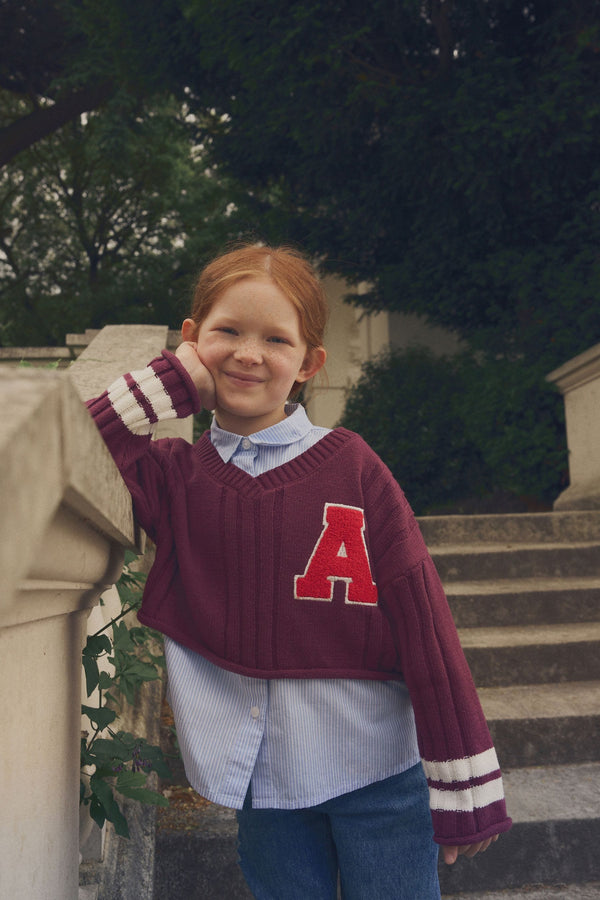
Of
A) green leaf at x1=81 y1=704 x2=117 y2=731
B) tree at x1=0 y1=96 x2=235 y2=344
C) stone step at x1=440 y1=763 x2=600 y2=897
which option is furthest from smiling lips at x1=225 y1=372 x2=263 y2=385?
tree at x1=0 y1=96 x2=235 y2=344

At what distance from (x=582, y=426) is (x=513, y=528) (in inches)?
51.9

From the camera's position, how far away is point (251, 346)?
4.34ft

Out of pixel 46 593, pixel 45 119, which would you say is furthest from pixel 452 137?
pixel 45 119

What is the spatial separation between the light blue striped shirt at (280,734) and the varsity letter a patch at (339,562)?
0.15 metres

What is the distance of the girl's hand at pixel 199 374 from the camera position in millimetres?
1325

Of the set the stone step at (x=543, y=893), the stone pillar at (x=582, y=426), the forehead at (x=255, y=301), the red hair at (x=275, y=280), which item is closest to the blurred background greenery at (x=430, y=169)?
the stone pillar at (x=582, y=426)

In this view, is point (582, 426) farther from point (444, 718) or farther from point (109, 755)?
point (109, 755)

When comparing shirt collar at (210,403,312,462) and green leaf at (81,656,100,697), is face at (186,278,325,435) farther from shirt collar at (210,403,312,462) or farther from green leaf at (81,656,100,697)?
green leaf at (81,656,100,697)

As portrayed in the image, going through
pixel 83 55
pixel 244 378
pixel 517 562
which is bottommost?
pixel 517 562

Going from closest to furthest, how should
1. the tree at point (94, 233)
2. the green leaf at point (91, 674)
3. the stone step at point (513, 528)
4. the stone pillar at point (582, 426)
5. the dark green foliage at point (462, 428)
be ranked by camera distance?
→ the green leaf at point (91, 674) < the stone step at point (513, 528) < the stone pillar at point (582, 426) < the dark green foliage at point (462, 428) < the tree at point (94, 233)

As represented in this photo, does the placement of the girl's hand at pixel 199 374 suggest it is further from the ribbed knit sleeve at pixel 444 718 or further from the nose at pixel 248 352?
the ribbed knit sleeve at pixel 444 718

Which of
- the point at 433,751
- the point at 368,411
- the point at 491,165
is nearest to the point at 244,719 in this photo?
the point at 433,751

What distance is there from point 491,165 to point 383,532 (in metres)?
4.91

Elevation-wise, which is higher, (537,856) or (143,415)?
(143,415)
